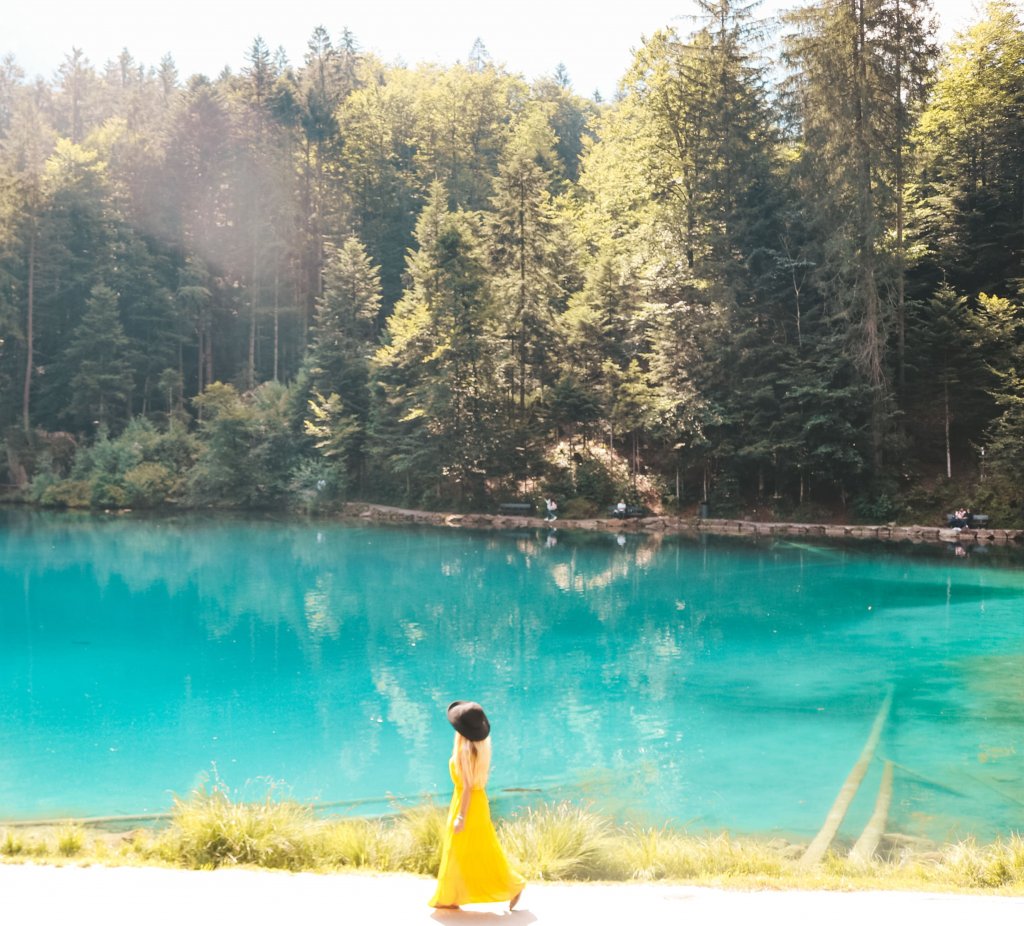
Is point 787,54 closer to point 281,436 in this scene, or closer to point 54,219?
point 281,436

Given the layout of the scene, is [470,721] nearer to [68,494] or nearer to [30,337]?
[68,494]

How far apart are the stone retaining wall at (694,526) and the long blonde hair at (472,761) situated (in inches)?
1024

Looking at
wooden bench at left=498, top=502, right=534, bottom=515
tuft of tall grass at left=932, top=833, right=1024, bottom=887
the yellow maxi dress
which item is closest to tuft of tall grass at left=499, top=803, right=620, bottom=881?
the yellow maxi dress

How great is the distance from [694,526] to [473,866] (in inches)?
1102

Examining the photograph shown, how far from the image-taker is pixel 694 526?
32.2 m

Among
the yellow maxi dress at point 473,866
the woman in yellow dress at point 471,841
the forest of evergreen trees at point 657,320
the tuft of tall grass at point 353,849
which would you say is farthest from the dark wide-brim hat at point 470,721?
the forest of evergreen trees at point 657,320

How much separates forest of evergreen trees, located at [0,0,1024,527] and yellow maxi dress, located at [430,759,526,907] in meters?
26.9

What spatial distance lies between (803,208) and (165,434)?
30313mm

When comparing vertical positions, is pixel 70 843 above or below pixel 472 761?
below

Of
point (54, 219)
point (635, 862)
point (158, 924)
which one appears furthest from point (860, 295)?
point (54, 219)

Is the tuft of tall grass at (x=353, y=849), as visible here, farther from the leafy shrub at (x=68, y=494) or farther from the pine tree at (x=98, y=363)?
the pine tree at (x=98, y=363)

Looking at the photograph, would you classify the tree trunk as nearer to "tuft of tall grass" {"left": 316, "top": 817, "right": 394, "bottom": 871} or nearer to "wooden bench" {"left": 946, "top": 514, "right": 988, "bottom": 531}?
"wooden bench" {"left": 946, "top": 514, "right": 988, "bottom": 531}

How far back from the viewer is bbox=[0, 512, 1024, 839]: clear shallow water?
9281 millimetres

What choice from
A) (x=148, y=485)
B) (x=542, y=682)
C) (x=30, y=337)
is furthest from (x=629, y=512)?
(x=30, y=337)
